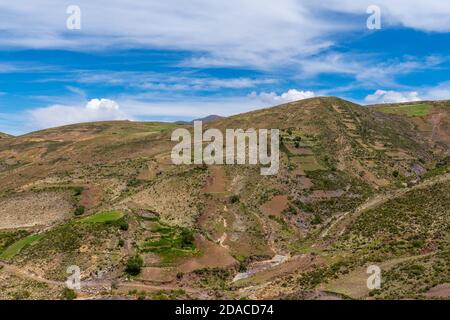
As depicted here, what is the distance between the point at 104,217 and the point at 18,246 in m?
12.4

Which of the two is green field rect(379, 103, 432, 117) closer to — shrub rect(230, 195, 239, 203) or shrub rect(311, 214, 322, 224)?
shrub rect(311, 214, 322, 224)

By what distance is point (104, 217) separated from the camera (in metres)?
69.8

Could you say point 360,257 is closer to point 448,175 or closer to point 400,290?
point 400,290

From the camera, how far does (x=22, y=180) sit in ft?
408

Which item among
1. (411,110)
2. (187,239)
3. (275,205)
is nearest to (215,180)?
(275,205)

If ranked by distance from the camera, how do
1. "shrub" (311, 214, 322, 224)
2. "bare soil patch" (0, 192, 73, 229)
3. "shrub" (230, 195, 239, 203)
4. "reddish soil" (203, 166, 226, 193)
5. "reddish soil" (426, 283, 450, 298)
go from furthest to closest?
"reddish soil" (203, 166, 226, 193) → "shrub" (230, 195, 239, 203) → "bare soil patch" (0, 192, 73, 229) → "shrub" (311, 214, 322, 224) → "reddish soil" (426, 283, 450, 298)

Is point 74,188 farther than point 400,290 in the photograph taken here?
Yes

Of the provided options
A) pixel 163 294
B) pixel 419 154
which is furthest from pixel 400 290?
pixel 419 154

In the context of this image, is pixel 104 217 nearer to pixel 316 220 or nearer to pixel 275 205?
pixel 275 205

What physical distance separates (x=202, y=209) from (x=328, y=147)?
144 ft

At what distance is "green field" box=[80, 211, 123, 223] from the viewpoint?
68.7m

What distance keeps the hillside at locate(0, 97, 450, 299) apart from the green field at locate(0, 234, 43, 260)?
29cm

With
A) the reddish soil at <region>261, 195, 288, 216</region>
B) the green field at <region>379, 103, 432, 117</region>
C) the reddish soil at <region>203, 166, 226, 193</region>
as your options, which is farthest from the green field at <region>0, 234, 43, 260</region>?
the green field at <region>379, 103, 432, 117</region>

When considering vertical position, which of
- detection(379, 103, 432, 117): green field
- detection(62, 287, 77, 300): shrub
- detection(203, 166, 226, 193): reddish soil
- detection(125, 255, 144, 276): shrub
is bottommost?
detection(62, 287, 77, 300): shrub
